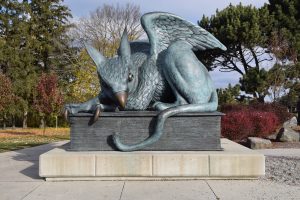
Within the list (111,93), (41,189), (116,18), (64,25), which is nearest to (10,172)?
(41,189)

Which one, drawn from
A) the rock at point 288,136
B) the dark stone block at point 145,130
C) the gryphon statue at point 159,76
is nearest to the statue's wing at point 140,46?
the gryphon statue at point 159,76

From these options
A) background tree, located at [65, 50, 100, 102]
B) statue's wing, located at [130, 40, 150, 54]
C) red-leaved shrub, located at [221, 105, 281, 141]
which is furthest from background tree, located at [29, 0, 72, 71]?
statue's wing, located at [130, 40, 150, 54]

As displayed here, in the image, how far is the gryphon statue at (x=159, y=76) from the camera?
6137mm

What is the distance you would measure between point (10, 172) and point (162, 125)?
2.82m

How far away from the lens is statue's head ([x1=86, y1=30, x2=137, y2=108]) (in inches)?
237

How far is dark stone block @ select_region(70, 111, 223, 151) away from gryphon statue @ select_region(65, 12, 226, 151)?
5.8 inches

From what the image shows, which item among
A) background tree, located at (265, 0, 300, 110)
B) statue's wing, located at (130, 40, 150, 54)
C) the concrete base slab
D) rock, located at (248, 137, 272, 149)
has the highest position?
background tree, located at (265, 0, 300, 110)

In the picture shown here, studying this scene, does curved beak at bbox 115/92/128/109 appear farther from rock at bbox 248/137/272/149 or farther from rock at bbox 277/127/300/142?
rock at bbox 277/127/300/142

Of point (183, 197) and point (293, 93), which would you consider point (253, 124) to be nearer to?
point (293, 93)

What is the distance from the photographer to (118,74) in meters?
6.04

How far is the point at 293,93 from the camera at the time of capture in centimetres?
2523

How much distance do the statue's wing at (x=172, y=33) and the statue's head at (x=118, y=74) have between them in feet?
2.53

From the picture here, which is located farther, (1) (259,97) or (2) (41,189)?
(1) (259,97)

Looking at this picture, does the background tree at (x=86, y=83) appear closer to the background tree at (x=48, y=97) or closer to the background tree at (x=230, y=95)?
the background tree at (x=48, y=97)
